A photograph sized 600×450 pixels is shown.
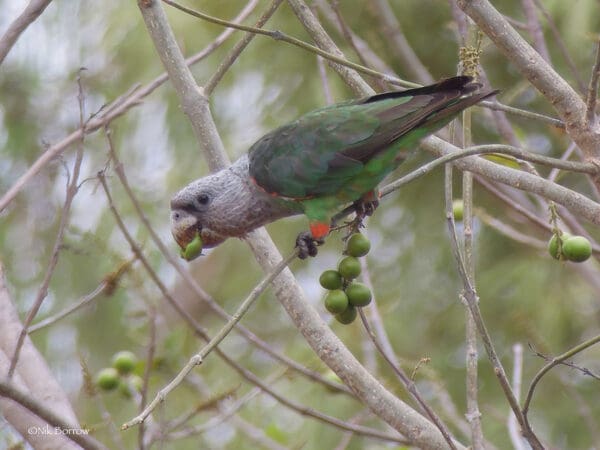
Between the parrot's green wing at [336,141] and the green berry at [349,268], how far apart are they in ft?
1.27

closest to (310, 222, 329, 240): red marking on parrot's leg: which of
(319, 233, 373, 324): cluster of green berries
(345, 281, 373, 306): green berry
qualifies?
(319, 233, 373, 324): cluster of green berries

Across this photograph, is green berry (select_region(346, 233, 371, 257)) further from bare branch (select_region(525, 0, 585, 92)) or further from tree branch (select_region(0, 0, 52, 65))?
Result: bare branch (select_region(525, 0, 585, 92))

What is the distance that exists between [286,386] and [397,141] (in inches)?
129

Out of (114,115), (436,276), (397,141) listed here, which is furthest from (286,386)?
(397,141)

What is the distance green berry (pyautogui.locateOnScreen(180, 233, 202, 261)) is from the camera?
289 centimetres

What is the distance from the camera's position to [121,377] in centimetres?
375

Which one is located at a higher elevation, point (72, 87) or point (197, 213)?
point (72, 87)

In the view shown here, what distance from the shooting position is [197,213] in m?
3.05

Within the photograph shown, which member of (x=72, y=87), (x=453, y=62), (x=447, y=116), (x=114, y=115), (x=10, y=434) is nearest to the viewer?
(x=447, y=116)

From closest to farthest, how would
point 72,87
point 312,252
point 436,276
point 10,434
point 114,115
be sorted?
point 312,252 < point 114,115 < point 10,434 < point 436,276 < point 72,87

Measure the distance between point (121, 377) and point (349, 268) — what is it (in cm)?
160

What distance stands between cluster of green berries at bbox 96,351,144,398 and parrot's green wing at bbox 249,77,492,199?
1205mm

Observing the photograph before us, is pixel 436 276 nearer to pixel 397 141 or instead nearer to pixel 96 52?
pixel 96 52

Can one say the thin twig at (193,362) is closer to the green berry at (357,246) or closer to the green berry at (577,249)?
the green berry at (357,246)
